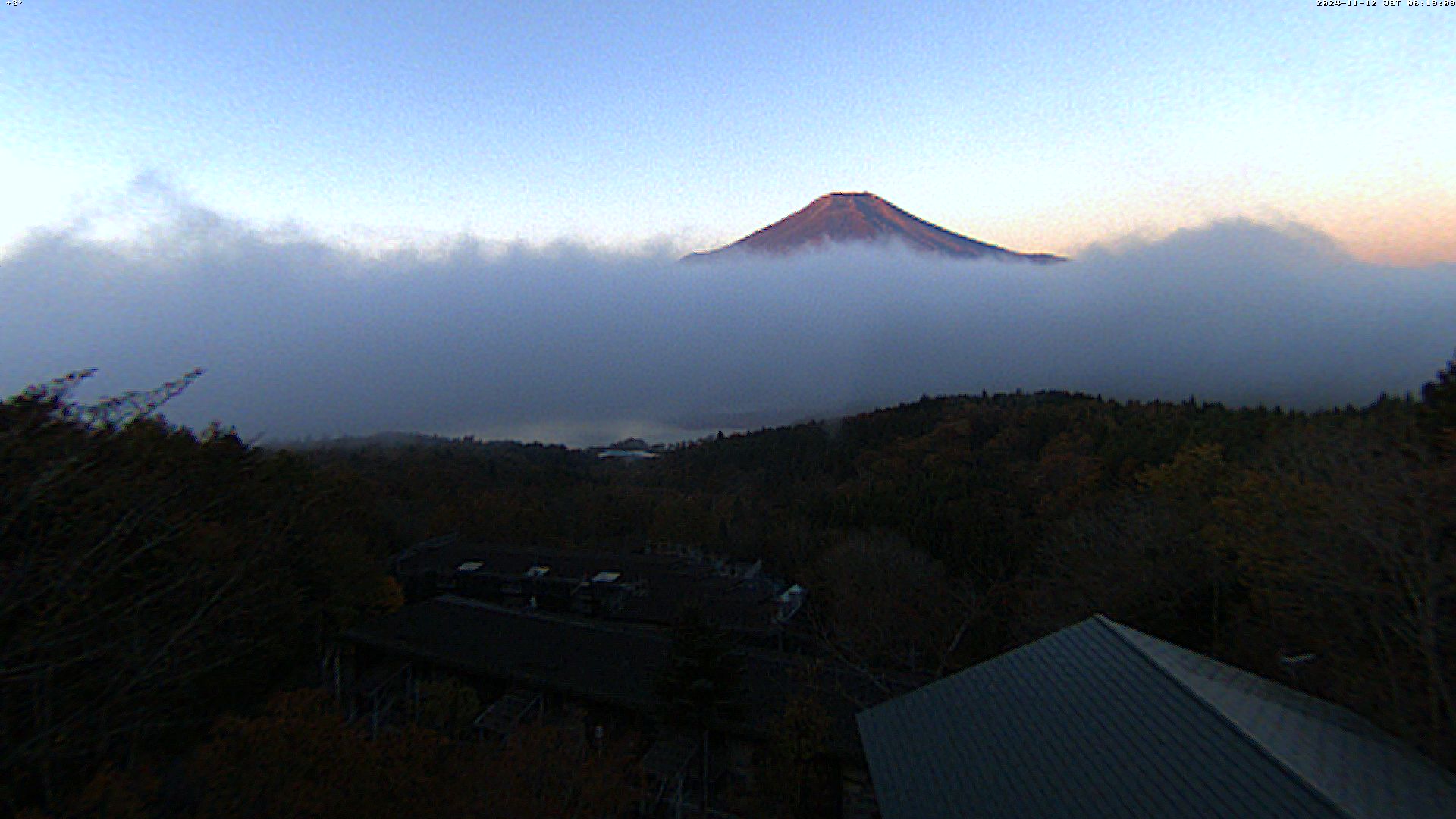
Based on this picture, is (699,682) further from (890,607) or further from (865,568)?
(865,568)

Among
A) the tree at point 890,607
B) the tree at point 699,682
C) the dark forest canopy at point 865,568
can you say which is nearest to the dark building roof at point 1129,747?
the dark forest canopy at point 865,568

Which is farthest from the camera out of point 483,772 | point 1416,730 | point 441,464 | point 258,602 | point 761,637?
point 441,464

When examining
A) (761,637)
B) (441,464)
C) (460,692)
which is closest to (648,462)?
(441,464)

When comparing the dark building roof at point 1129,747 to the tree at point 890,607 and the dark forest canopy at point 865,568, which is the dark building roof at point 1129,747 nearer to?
the dark forest canopy at point 865,568

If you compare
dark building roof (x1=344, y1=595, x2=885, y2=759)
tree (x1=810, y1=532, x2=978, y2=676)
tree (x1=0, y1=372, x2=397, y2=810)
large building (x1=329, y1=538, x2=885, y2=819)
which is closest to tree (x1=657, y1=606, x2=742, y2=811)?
large building (x1=329, y1=538, x2=885, y2=819)

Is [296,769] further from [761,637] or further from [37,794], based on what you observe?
[761,637]

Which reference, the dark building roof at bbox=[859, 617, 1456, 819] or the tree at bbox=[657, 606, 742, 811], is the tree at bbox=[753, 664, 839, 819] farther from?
the dark building roof at bbox=[859, 617, 1456, 819]
